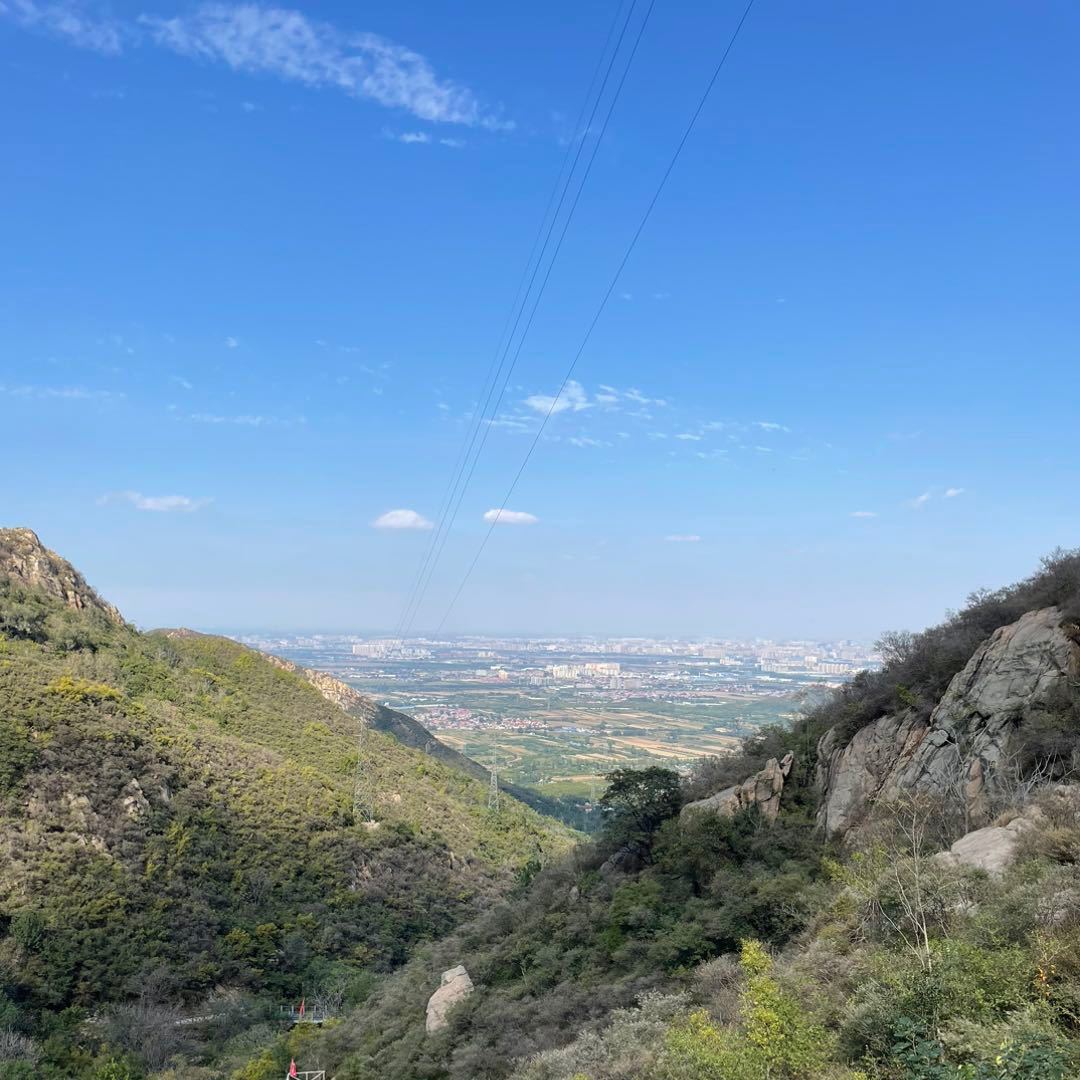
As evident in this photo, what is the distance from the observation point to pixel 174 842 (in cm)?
4084

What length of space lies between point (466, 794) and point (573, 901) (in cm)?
4463

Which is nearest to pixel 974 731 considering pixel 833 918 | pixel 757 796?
pixel 833 918

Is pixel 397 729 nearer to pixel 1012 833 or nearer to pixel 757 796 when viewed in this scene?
pixel 757 796

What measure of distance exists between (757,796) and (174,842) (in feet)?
111

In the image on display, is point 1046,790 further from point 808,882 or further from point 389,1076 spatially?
point 389,1076

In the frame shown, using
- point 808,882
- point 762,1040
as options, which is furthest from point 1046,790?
point 762,1040

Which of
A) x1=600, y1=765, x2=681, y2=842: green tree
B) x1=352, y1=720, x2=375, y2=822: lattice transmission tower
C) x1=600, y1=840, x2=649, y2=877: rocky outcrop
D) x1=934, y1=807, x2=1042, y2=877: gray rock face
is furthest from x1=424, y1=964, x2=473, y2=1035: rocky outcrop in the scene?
x1=352, y1=720, x2=375, y2=822: lattice transmission tower

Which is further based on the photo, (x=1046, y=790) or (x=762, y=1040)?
(x=1046, y=790)

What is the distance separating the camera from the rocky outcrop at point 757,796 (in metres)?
25.0

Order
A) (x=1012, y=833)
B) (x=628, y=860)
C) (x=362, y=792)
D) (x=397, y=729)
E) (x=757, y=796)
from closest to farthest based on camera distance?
1. (x=1012, y=833)
2. (x=757, y=796)
3. (x=628, y=860)
4. (x=362, y=792)
5. (x=397, y=729)

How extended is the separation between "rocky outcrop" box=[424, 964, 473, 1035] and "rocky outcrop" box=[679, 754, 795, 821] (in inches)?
380

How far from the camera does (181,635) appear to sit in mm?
83062

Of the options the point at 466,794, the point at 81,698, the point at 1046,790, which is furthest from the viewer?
the point at 466,794

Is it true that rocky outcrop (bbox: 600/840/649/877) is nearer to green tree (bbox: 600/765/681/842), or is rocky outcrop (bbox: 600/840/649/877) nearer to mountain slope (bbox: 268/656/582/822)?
green tree (bbox: 600/765/681/842)
